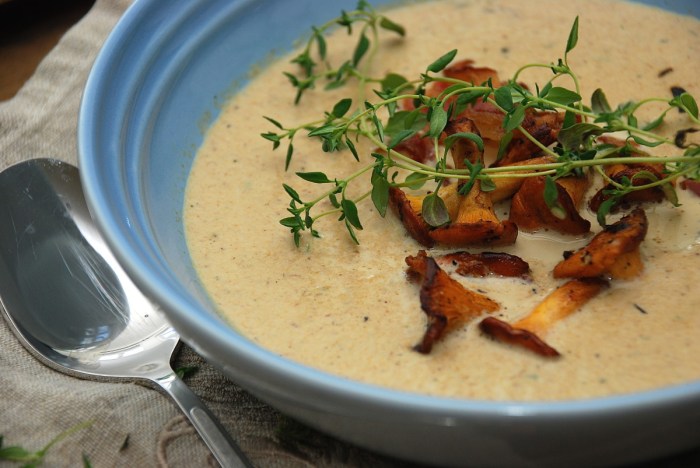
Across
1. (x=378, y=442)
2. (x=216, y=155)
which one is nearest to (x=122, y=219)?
(x=216, y=155)

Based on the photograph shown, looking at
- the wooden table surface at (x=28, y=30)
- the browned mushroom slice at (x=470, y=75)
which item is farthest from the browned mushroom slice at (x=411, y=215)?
the wooden table surface at (x=28, y=30)

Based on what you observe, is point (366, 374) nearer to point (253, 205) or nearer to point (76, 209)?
point (253, 205)

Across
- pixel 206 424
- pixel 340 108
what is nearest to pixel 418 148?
pixel 340 108

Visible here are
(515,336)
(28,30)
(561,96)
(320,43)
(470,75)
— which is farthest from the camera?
(28,30)

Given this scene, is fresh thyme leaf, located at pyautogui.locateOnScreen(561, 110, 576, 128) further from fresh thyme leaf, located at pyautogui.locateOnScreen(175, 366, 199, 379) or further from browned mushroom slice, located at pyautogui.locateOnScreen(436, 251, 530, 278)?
fresh thyme leaf, located at pyautogui.locateOnScreen(175, 366, 199, 379)

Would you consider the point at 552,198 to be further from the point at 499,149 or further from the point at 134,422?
the point at 134,422

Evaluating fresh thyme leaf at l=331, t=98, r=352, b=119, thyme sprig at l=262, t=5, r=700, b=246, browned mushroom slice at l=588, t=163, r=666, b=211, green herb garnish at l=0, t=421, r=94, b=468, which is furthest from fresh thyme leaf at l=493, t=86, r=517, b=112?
green herb garnish at l=0, t=421, r=94, b=468
